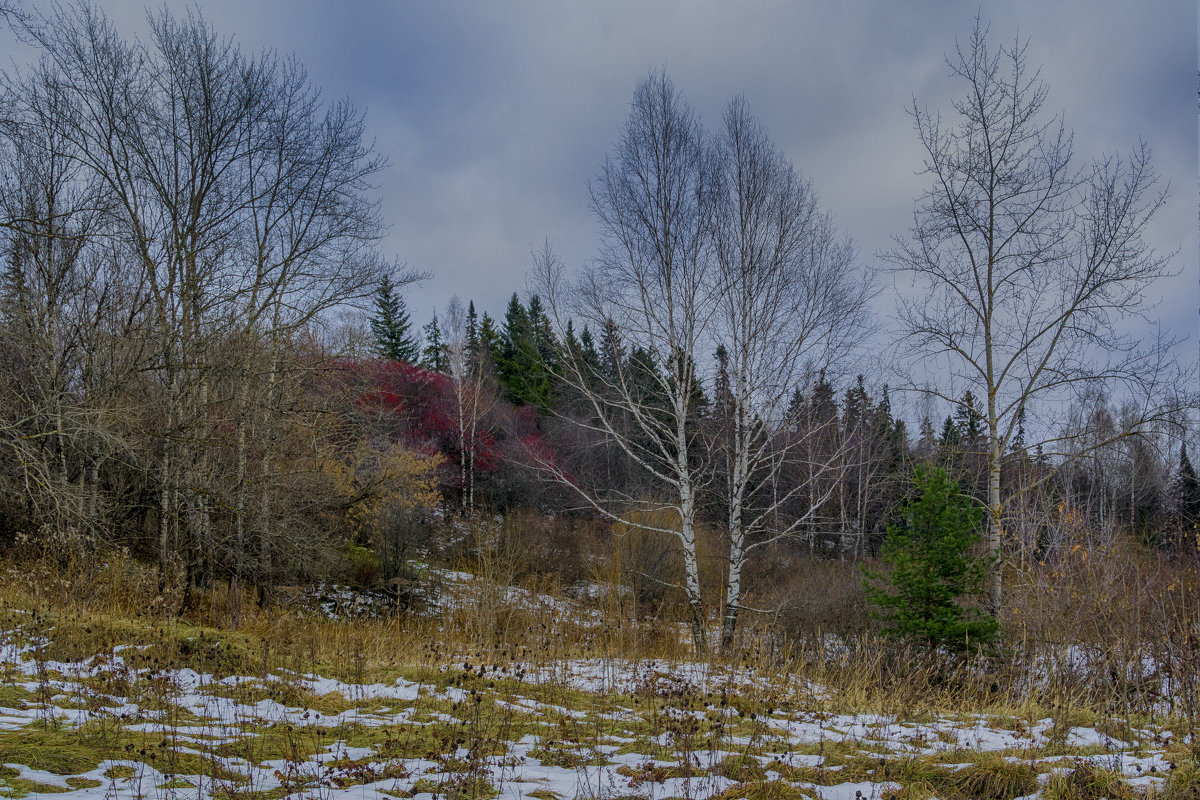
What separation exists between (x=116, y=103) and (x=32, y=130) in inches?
56.8

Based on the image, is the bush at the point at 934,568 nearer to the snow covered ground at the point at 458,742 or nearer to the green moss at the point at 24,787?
the snow covered ground at the point at 458,742

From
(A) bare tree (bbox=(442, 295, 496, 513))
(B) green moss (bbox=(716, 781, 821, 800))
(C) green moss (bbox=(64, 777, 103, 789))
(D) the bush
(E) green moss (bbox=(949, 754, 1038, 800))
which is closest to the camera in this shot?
(C) green moss (bbox=(64, 777, 103, 789))

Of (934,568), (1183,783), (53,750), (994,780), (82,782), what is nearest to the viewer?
(82,782)

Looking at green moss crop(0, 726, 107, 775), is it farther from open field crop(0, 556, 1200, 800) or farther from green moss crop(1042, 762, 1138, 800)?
green moss crop(1042, 762, 1138, 800)

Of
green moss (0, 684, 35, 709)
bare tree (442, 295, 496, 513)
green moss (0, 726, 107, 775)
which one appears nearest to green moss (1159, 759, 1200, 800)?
green moss (0, 726, 107, 775)

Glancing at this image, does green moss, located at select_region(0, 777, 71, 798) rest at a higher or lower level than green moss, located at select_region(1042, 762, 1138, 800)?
lower

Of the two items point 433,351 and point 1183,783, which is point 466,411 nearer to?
point 433,351

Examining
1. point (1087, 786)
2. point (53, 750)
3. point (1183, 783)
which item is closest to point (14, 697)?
point (53, 750)

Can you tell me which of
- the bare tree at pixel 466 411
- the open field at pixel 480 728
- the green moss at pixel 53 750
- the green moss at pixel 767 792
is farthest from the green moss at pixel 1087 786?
the bare tree at pixel 466 411

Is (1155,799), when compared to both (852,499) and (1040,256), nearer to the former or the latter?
(1040,256)

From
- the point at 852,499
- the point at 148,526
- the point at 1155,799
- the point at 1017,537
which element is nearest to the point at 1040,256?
the point at 1017,537

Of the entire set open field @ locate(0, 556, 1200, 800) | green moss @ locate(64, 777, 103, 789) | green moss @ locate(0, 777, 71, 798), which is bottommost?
open field @ locate(0, 556, 1200, 800)

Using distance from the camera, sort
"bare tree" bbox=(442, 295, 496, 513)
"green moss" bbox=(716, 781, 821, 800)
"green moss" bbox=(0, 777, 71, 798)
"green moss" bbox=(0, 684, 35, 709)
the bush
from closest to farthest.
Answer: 1. "green moss" bbox=(0, 777, 71, 798)
2. "green moss" bbox=(716, 781, 821, 800)
3. "green moss" bbox=(0, 684, 35, 709)
4. the bush
5. "bare tree" bbox=(442, 295, 496, 513)

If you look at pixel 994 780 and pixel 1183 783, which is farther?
pixel 994 780
